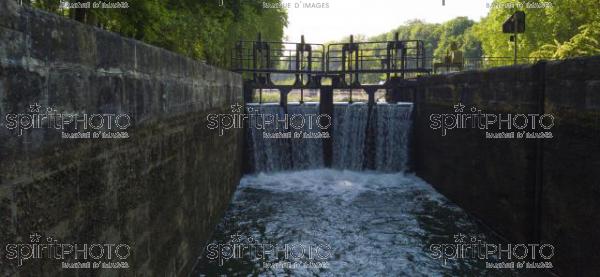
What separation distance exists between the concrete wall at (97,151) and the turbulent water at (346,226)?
2123 mm

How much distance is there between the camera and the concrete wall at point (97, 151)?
9.15ft

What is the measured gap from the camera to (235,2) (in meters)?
11.8

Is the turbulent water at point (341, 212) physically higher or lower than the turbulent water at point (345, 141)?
lower

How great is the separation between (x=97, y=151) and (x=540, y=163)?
7073 mm

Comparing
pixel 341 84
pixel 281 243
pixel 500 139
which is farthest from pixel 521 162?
pixel 341 84

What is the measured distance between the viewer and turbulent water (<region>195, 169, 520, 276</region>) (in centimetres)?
848

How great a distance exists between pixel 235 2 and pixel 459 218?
7.25 metres

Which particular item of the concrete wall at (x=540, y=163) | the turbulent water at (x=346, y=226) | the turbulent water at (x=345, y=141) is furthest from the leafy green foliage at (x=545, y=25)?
the turbulent water at (x=346, y=226)

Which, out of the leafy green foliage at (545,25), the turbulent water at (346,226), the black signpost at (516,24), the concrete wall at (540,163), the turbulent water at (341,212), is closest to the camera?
the concrete wall at (540,163)

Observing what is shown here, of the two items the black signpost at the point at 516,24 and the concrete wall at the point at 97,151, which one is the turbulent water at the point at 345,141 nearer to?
the black signpost at the point at 516,24

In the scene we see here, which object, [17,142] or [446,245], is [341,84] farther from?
[17,142]

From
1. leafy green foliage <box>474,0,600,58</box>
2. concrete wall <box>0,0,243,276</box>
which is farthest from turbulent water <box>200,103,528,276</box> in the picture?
leafy green foliage <box>474,0,600,58</box>

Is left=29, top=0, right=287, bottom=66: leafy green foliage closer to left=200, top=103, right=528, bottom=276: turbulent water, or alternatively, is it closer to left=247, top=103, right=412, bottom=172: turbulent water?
left=200, top=103, right=528, bottom=276: turbulent water

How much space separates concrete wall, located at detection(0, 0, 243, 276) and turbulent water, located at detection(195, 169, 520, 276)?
212 centimetres
